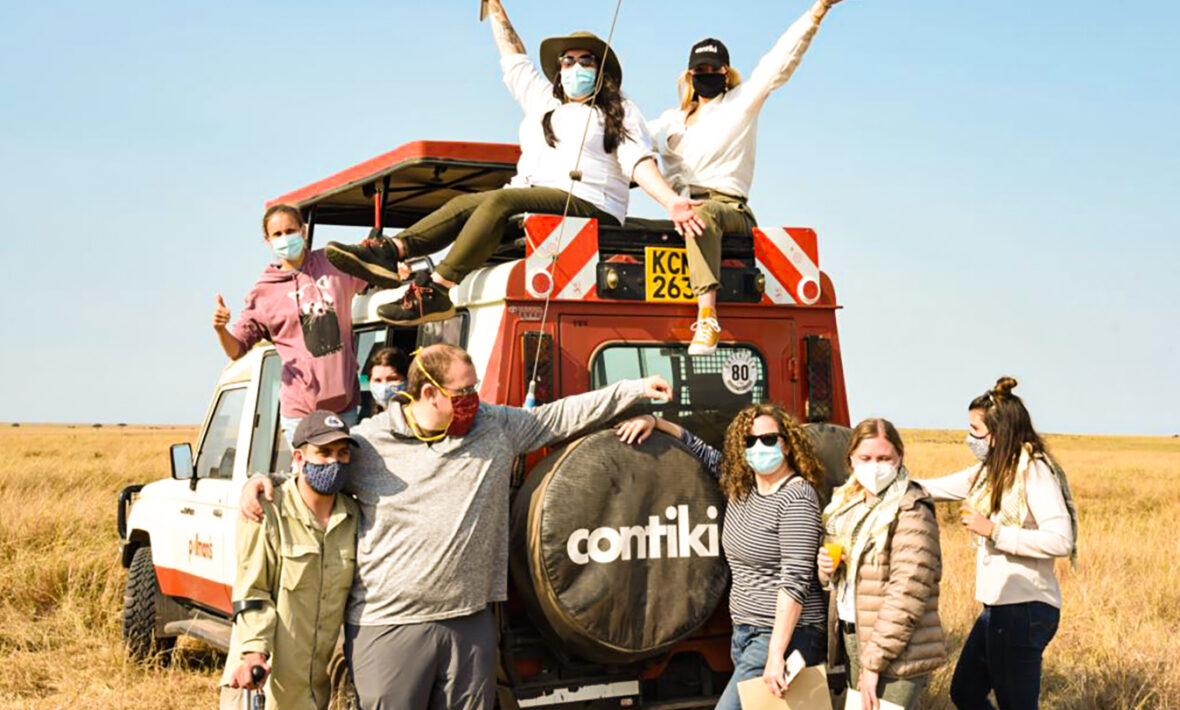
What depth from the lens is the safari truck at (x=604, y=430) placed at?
446 cm

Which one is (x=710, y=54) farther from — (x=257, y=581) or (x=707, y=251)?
(x=257, y=581)

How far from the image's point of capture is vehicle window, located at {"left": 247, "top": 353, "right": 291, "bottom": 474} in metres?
6.47

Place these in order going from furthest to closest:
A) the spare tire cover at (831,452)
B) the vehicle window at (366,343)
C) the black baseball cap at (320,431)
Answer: the vehicle window at (366,343), the spare tire cover at (831,452), the black baseball cap at (320,431)

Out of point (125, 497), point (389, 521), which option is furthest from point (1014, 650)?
point (125, 497)

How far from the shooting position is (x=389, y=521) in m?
4.25

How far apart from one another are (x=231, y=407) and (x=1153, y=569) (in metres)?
7.94

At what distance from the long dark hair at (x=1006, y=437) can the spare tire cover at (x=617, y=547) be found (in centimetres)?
120

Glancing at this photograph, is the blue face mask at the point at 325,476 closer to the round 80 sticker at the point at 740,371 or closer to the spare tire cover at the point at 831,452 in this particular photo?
the spare tire cover at the point at 831,452

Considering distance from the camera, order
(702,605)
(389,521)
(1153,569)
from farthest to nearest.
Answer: (1153,569) < (702,605) < (389,521)

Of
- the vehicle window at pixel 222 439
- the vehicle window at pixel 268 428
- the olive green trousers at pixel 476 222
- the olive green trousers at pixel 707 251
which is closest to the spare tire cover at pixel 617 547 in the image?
the olive green trousers at pixel 707 251

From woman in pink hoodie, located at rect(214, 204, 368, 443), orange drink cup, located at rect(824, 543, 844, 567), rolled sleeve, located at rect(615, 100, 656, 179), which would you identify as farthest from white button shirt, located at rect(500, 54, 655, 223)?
orange drink cup, located at rect(824, 543, 844, 567)

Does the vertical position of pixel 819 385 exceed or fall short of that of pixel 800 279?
it falls short

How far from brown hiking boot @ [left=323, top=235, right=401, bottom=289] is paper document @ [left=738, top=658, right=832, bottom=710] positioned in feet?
7.18

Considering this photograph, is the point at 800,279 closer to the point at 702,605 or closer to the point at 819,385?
the point at 819,385
